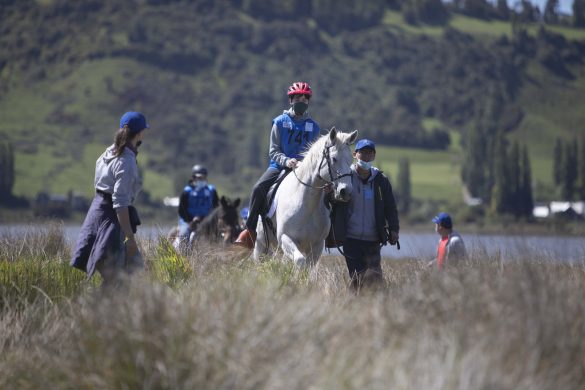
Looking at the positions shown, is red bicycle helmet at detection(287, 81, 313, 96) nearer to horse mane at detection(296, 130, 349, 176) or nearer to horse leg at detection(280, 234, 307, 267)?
horse mane at detection(296, 130, 349, 176)

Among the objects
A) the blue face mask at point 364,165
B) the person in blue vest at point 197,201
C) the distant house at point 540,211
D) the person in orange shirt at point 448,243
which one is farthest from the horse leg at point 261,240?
the distant house at point 540,211

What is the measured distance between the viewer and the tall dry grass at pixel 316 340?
6.51 m

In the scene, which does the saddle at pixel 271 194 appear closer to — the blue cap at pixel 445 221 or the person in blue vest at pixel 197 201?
the blue cap at pixel 445 221

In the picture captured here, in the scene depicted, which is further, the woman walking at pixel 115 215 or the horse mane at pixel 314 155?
the horse mane at pixel 314 155

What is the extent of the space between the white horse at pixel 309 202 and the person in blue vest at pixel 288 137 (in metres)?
0.45

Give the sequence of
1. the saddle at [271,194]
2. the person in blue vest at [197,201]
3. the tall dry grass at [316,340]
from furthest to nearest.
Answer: the person in blue vest at [197,201]
the saddle at [271,194]
the tall dry grass at [316,340]

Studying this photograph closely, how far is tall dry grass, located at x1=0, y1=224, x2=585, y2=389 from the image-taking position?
651cm

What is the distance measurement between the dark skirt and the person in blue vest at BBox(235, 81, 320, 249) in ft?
14.2

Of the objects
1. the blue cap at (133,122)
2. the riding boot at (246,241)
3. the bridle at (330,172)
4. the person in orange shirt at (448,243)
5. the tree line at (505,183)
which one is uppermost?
the blue cap at (133,122)

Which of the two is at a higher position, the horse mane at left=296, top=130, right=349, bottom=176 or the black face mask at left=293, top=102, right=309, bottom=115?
the black face mask at left=293, top=102, right=309, bottom=115

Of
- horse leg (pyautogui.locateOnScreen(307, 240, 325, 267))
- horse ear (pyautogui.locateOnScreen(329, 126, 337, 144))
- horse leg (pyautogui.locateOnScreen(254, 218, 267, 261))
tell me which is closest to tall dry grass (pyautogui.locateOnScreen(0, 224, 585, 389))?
horse ear (pyautogui.locateOnScreen(329, 126, 337, 144))

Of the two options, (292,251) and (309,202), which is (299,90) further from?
(292,251)

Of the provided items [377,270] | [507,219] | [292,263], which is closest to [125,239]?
[292,263]

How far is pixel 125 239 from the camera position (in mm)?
9594
